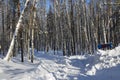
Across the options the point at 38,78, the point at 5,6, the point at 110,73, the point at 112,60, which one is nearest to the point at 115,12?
the point at 5,6

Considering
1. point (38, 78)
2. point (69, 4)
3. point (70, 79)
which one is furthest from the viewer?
point (69, 4)

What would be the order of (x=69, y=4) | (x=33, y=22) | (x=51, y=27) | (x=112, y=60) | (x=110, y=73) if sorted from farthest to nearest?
(x=51, y=27) < (x=69, y=4) < (x=33, y=22) < (x=112, y=60) < (x=110, y=73)

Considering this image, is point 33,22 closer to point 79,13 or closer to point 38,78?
point 38,78

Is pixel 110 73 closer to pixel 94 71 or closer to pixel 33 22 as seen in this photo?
pixel 94 71

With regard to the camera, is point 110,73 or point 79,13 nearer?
point 110,73

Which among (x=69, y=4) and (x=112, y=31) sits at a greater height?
(x=69, y=4)

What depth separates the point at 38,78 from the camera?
1405 cm

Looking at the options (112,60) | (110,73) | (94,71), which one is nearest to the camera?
(110,73)

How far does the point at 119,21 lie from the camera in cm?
5725

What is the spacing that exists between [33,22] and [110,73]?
50.6 feet

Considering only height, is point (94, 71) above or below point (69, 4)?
below

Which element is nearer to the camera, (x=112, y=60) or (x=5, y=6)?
(x=112, y=60)

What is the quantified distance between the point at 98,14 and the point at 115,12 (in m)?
4.34

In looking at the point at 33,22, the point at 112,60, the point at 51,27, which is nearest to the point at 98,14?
the point at 51,27
